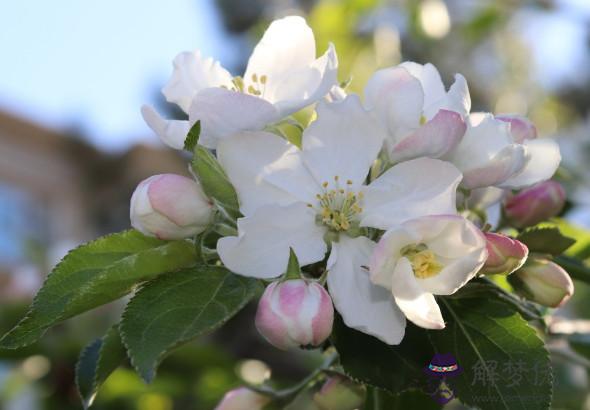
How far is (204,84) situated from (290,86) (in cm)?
9

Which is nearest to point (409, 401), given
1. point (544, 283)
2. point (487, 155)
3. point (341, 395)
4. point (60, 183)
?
point (341, 395)

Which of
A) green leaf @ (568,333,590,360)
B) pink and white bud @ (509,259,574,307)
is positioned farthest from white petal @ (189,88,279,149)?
green leaf @ (568,333,590,360)

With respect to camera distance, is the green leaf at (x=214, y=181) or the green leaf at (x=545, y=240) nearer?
the green leaf at (x=214, y=181)

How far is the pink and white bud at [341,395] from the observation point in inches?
34.4

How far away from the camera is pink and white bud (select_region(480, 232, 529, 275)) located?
0.73 m

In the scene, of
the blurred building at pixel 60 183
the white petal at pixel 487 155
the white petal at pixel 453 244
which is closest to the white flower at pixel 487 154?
the white petal at pixel 487 155

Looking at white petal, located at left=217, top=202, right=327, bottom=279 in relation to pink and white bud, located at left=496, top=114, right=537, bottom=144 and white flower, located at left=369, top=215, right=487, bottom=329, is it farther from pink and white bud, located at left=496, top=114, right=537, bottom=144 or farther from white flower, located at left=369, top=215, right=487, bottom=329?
pink and white bud, located at left=496, top=114, right=537, bottom=144

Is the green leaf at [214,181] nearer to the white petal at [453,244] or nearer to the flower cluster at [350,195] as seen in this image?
the flower cluster at [350,195]

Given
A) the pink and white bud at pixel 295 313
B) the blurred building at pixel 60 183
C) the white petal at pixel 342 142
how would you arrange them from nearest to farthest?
the pink and white bud at pixel 295 313, the white petal at pixel 342 142, the blurred building at pixel 60 183

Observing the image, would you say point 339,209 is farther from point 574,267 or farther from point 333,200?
point 574,267

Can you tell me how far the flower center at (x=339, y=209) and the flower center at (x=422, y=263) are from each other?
0.32 feet

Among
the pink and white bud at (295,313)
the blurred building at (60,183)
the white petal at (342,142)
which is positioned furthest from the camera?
the blurred building at (60,183)

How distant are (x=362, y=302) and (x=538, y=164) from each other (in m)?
0.28

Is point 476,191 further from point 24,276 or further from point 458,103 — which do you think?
point 24,276
